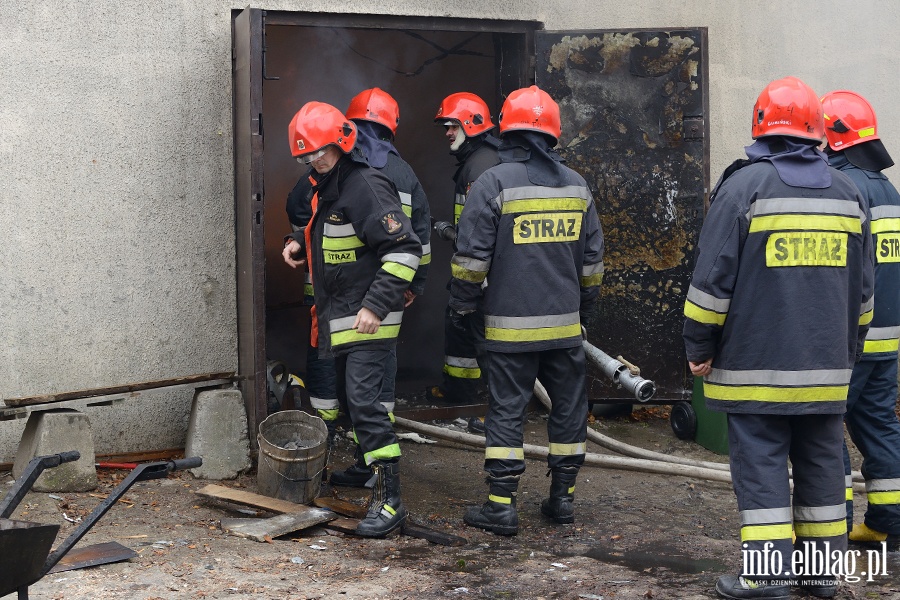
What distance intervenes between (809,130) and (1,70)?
4.33 m

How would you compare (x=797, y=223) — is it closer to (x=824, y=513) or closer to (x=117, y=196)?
(x=824, y=513)

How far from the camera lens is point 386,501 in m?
5.02

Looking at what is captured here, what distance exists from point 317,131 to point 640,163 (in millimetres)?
2801

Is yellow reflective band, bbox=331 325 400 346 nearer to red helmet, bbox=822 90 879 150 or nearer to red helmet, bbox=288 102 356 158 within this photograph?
red helmet, bbox=288 102 356 158

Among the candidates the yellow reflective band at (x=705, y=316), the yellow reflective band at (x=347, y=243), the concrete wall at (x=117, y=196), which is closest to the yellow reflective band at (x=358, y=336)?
the yellow reflective band at (x=347, y=243)

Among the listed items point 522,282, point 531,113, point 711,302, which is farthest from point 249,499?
point 711,302

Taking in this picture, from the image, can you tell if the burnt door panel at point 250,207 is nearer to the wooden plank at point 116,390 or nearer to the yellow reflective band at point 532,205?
the wooden plank at point 116,390

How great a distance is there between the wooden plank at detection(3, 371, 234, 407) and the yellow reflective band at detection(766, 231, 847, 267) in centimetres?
341

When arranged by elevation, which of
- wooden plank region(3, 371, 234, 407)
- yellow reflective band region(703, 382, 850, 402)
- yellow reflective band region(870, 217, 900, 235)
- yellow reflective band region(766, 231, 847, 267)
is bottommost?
wooden plank region(3, 371, 234, 407)

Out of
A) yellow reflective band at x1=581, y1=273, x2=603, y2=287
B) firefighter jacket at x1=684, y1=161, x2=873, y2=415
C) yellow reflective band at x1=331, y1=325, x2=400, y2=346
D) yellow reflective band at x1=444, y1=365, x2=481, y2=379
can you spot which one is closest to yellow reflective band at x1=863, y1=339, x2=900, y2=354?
firefighter jacket at x1=684, y1=161, x2=873, y2=415

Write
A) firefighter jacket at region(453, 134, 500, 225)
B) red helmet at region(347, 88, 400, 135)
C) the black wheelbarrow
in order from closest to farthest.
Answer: the black wheelbarrow, red helmet at region(347, 88, 400, 135), firefighter jacket at region(453, 134, 500, 225)

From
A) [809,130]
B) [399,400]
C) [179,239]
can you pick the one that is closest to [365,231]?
[179,239]

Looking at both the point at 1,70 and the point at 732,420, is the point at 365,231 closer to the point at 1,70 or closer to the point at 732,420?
the point at 732,420

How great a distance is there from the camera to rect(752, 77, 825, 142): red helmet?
4.09 m
